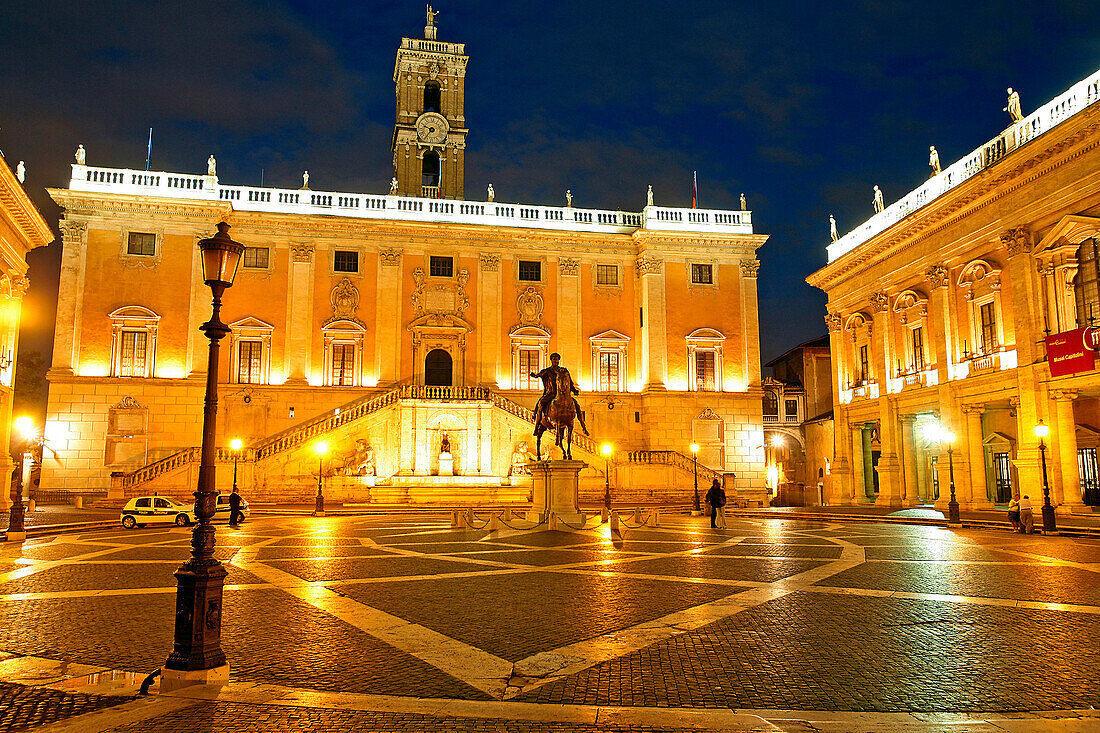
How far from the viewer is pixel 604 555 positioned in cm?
1588

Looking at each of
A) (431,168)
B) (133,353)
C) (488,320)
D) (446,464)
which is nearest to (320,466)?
(446,464)

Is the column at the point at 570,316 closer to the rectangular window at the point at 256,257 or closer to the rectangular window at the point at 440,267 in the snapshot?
the rectangular window at the point at 440,267

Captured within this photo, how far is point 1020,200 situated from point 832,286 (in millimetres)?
14334

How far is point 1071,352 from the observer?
2572 cm

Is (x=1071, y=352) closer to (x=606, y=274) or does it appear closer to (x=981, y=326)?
(x=981, y=326)

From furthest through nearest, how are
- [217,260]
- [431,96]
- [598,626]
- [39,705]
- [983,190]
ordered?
[431,96] < [983,190] < [598,626] < [217,260] < [39,705]

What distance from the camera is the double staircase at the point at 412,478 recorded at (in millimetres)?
33156

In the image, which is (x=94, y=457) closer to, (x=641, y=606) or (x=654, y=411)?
(x=654, y=411)

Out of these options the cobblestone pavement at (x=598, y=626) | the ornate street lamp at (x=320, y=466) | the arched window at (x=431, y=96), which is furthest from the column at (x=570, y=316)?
the cobblestone pavement at (x=598, y=626)

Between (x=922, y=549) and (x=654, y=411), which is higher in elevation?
(x=654, y=411)

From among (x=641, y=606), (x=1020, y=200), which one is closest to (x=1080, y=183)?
(x=1020, y=200)

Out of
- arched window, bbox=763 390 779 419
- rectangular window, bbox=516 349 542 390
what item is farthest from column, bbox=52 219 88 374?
arched window, bbox=763 390 779 419

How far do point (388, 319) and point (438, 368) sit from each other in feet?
12.5

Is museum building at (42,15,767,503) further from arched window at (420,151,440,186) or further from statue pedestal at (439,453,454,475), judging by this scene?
arched window at (420,151,440,186)
